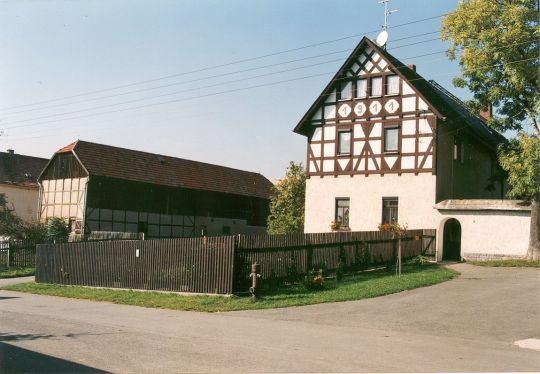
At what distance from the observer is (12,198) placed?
48.1 meters

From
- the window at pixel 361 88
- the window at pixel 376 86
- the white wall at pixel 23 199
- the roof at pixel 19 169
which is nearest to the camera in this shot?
the window at pixel 376 86

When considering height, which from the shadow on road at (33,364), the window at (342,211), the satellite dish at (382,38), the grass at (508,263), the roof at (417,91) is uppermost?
the satellite dish at (382,38)

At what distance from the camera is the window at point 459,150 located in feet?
99.6

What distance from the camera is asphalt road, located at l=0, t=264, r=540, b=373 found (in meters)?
7.95

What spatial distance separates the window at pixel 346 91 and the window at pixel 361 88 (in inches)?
19.0

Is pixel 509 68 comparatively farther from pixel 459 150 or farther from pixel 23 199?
pixel 23 199

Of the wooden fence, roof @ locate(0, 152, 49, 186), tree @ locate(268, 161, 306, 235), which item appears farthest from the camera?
roof @ locate(0, 152, 49, 186)

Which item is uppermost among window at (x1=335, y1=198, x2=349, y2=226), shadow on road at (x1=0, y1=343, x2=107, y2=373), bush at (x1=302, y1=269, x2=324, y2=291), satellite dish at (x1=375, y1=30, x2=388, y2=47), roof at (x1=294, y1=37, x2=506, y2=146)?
satellite dish at (x1=375, y1=30, x2=388, y2=47)

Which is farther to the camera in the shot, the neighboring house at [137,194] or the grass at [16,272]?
the neighboring house at [137,194]

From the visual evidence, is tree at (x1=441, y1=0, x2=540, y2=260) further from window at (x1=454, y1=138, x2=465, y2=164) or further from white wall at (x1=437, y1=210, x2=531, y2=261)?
window at (x1=454, y1=138, x2=465, y2=164)

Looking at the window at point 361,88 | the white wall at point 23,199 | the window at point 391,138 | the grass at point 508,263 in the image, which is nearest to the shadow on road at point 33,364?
the grass at point 508,263

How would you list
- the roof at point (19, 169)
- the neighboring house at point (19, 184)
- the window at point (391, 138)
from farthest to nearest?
1. the roof at point (19, 169)
2. the neighboring house at point (19, 184)
3. the window at point (391, 138)

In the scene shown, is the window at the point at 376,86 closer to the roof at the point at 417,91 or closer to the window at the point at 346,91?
the roof at the point at 417,91

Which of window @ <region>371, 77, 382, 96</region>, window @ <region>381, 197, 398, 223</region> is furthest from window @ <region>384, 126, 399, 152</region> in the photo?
window @ <region>381, 197, 398, 223</region>
